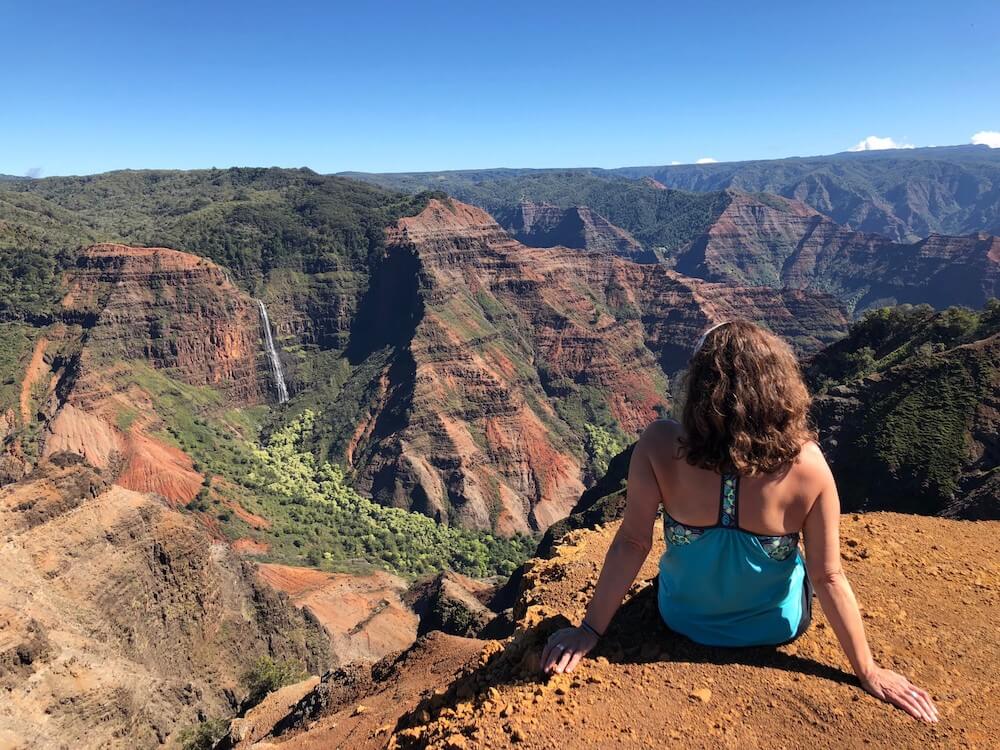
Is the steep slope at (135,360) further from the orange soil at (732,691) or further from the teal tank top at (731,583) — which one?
the teal tank top at (731,583)

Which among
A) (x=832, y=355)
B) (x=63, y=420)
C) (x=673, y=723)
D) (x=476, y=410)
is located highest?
(x=673, y=723)

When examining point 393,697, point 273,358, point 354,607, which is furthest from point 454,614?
point 273,358

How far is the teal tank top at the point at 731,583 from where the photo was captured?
5297 millimetres

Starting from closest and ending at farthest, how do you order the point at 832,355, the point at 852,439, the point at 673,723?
the point at 673,723 < the point at 852,439 < the point at 832,355

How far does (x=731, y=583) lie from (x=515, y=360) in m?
107

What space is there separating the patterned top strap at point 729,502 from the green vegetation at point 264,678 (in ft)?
103

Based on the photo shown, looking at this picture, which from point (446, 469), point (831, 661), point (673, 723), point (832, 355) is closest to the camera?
point (673, 723)

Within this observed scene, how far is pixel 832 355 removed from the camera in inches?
2347

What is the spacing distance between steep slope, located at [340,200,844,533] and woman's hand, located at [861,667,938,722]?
7974 cm

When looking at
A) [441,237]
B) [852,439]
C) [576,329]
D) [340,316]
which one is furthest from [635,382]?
[852,439]

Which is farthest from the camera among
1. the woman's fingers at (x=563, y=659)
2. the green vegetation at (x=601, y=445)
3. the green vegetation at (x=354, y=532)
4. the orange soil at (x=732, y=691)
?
the green vegetation at (x=601, y=445)

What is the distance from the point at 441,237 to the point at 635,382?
46.5 m

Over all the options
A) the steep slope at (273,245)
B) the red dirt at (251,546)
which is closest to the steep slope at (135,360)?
the steep slope at (273,245)

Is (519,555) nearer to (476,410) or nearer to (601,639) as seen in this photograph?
(476,410)
